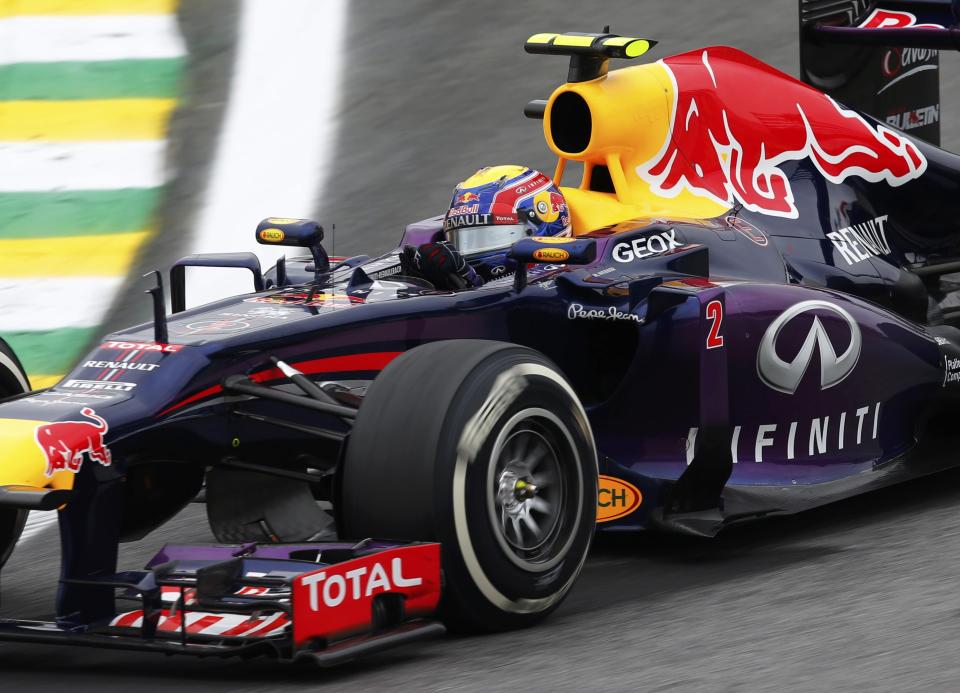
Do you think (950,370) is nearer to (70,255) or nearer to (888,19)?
(888,19)

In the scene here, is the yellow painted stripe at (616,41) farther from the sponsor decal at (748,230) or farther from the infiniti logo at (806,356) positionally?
the infiniti logo at (806,356)

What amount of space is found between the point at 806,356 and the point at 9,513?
301 centimetres

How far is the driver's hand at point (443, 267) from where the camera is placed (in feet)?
22.2

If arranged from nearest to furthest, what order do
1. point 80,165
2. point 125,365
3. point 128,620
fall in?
1. point 128,620
2. point 125,365
3. point 80,165

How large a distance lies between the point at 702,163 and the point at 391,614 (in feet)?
10.5

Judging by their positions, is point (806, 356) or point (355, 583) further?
point (806, 356)

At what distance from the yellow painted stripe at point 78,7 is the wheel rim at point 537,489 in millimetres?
9743

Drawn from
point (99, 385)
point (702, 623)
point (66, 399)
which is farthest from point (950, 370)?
point (66, 399)

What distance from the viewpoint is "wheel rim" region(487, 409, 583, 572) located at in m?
5.59

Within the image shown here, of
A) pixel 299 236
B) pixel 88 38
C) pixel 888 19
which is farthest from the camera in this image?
pixel 88 38

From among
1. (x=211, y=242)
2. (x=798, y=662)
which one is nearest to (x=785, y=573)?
(x=798, y=662)

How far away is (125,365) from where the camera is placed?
587 cm

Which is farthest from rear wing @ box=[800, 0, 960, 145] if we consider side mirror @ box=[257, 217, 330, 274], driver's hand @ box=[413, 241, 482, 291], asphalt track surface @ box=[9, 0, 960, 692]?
side mirror @ box=[257, 217, 330, 274]

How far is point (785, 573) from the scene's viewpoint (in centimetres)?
618
